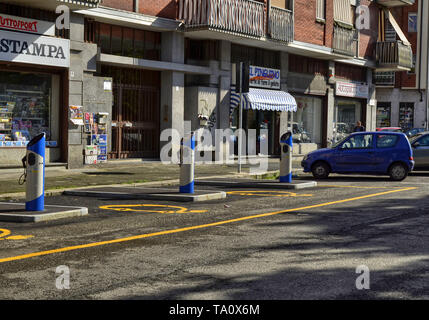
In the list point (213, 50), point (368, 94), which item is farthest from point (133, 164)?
point (368, 94)

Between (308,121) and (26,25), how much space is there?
637 inches

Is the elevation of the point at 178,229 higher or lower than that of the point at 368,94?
lower

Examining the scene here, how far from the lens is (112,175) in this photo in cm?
1709

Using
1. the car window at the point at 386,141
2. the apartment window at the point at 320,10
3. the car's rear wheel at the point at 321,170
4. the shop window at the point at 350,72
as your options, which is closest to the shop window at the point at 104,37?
the car's rear wheel at the point at 321,170

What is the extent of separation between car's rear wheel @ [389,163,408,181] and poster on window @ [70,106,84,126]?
886 centimetres

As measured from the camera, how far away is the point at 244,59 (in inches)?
1005

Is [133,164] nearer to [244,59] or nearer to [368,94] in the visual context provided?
[244,59]

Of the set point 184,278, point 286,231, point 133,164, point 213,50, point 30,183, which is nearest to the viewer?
point 184,278

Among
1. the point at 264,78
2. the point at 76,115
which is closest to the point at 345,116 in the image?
the point at 264,78

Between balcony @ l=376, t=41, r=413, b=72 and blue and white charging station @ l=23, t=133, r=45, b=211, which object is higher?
balcony @ l=376, t=41, r=413, b=72

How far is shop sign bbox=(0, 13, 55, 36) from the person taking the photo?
1648 cm

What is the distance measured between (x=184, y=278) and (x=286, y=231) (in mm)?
2912

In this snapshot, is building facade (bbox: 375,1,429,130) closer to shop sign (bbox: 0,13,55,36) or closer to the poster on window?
the poster on window

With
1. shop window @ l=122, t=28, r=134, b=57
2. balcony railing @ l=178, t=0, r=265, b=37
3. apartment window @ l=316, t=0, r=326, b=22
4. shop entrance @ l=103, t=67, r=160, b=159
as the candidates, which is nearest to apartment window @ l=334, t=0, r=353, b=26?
apartment window @ l=316, t=0, r=326, b=22
